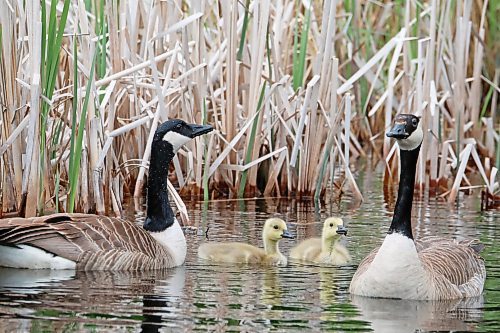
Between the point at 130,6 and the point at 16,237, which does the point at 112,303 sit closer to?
the point at 16,237

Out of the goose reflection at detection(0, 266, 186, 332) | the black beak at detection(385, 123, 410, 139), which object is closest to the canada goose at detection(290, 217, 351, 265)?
the goose reflection at detection(0, 266, 186, 332)

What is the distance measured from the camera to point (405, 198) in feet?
24.1

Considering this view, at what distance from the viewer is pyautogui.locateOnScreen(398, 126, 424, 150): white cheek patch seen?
23.8 ft

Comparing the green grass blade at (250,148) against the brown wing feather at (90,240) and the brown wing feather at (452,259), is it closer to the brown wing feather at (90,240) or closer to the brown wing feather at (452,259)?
the brown wing feather at (90,240)

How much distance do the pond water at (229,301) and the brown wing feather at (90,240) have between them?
0.15m

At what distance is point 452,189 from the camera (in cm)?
1174

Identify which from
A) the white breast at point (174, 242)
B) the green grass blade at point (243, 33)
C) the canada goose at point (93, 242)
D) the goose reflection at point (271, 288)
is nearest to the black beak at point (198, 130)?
the canada goose at point (93, 242)

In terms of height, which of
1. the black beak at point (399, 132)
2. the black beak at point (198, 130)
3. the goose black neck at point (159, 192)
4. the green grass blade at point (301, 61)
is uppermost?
the green grass blade at point (301, 61)

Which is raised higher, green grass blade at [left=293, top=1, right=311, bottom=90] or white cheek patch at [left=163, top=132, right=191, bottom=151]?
green grass blade at [left=293, top=1, right=311, bottom=90]

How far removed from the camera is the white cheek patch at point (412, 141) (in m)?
7.25

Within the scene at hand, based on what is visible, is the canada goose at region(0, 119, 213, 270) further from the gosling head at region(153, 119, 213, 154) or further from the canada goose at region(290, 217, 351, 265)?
the canada goose at region(290, 217, 351, 265)

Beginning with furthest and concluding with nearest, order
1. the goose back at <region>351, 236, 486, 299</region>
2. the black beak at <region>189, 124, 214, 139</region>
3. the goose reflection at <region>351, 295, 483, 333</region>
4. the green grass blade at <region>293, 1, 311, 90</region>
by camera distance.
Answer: the green grass blade at <region>293, 1, 311, 90</region> → the black beak at <region>189, 124, 214, 139</region> → the goose back at <region>351, 236, 486, 299</region> → the goose reflection at <region>351, 295, 483, 333</region>

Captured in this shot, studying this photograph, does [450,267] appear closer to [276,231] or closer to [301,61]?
[276,231]

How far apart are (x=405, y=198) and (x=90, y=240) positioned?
2.27m
